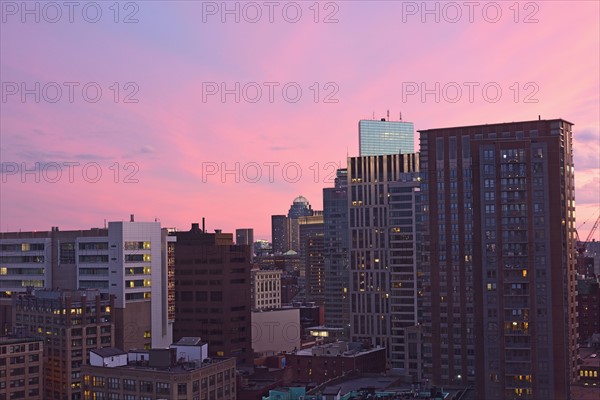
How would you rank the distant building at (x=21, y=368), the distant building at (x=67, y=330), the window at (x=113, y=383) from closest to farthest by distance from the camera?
the window at (x=113, y=383) → the distant building at (x=21, y=368) → the distant building at (x=67, y=330)

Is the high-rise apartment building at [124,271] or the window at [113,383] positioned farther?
the high-rise apartment building at [124,271]

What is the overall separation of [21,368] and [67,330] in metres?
11.3

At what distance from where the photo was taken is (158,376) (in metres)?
138

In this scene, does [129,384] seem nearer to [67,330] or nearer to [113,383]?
[113,383]

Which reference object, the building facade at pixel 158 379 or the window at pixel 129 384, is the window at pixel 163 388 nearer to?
the building facade at pixel 158 379

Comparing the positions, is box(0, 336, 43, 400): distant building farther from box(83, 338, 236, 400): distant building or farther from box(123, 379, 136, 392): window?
box(123, 379, 136, 392): window

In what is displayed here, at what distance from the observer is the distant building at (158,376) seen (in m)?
137

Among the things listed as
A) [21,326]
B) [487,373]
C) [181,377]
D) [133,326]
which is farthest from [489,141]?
[21,326]

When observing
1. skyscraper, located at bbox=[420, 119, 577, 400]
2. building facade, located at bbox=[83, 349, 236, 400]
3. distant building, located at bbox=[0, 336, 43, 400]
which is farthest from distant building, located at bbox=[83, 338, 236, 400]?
skyscraper, located at bbox=[420, 119, 577, 400]

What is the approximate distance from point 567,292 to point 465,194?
1115 inches

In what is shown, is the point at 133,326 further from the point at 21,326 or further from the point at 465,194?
the point at 465,194

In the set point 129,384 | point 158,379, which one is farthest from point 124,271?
point 158,379

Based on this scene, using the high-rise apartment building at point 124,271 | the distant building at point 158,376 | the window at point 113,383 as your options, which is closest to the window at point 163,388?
the distant building at point 158,376

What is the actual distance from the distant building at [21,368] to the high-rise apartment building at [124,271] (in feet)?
59.1
